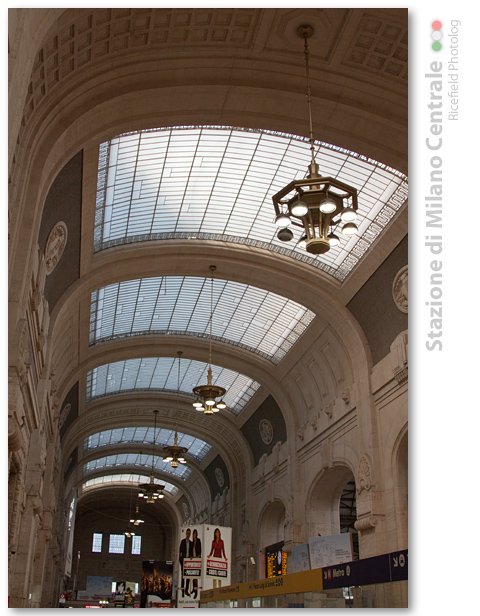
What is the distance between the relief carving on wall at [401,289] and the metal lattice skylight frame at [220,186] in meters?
1.42

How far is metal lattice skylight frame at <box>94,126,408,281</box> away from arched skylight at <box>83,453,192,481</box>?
2756cm

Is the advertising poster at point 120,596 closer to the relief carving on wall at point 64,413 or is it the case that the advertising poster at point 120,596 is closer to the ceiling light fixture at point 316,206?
the relief carving on wall at point 64,413

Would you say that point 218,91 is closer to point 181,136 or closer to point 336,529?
point 181,136

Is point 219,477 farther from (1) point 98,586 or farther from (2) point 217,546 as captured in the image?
(2) point 217,546

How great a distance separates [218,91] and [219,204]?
5.44m

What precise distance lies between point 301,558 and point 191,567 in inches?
227

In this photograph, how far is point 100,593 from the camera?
1706 inches

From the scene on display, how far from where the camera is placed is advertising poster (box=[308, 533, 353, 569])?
49.1 ft

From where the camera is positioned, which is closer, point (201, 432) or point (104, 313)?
point (104, 313)

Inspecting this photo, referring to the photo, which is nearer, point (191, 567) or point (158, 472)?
point (191, 567)

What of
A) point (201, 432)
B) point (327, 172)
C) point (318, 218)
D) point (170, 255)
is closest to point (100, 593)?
point (201, 432)

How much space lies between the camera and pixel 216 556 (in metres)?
12.8

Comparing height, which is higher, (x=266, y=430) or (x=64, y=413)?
(x=64, y=413)
